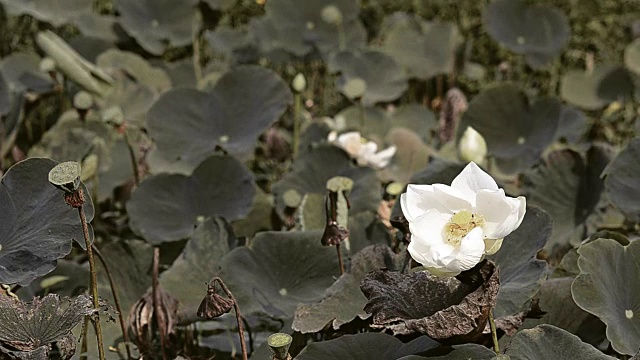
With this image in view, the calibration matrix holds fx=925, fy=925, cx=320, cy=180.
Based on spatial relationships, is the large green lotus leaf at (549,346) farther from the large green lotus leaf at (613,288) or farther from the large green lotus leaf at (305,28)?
the large green lotus leaf at (305,28)

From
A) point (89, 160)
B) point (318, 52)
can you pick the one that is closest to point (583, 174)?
point (89, 160)

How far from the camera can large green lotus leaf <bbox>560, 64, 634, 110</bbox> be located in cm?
257

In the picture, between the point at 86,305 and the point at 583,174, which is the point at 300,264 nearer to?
the point at 86,305

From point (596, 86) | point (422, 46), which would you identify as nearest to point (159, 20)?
point (422, 46)

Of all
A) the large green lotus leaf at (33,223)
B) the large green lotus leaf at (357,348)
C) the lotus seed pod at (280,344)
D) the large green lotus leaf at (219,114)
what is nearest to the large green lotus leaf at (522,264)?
the large green lotus leaf at (357,348)

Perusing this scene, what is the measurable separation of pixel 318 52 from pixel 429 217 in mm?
1705

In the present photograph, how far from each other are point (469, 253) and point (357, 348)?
0.21 metres

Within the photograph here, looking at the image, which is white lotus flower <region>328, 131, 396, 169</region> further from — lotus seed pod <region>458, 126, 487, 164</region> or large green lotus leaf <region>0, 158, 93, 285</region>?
large green lotus leaf <region>0, 158, 93, 285</region>

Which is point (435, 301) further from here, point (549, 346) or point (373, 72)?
point (373, 72)

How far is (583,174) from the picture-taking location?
1736 mm

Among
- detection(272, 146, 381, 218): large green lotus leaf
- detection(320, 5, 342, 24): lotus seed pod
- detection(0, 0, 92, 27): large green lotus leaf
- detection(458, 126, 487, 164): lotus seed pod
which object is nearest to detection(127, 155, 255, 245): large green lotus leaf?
detection(272, 146, 381, 218): large green lotus leaf

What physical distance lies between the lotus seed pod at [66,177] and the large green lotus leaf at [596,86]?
1.86 metres

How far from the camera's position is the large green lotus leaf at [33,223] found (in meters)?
1.17

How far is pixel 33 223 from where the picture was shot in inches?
47.4
